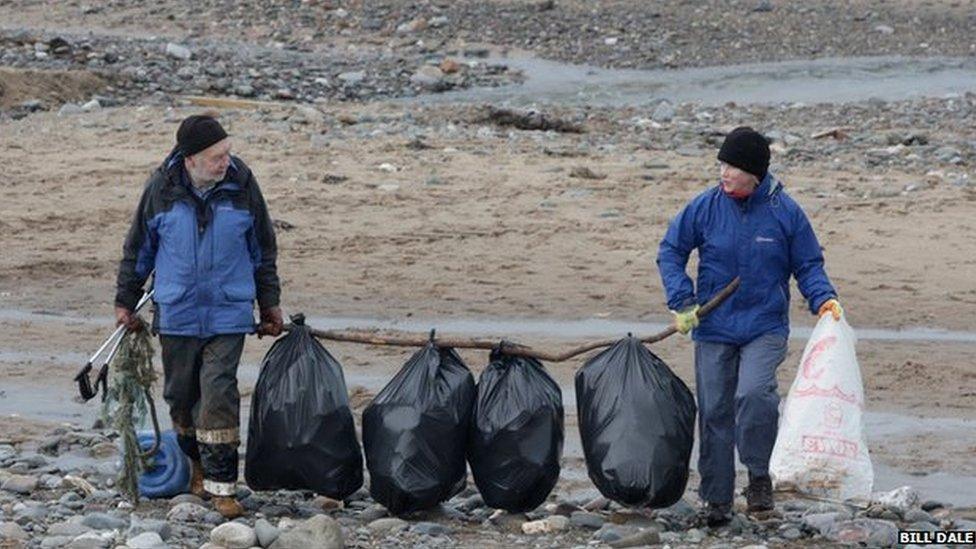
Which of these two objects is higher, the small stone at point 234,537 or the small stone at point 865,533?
the small stone at point 234,537

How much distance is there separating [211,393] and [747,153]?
222 cm

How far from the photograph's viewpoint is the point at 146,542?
23.4 ft

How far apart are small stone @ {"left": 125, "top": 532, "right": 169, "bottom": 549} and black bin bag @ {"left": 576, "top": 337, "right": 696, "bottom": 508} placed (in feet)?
5.48

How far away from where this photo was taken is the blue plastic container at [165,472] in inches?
314

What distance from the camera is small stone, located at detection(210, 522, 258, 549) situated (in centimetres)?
723

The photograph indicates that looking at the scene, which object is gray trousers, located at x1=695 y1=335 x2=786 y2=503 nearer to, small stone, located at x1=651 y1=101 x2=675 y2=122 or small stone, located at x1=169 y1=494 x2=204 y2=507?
small stone, located at x1=169 y1=494 x2=204 y2=507

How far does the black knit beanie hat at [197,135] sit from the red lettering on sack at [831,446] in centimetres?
253

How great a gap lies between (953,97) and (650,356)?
15.7m

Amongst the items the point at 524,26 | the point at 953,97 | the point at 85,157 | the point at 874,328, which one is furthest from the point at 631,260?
the point at 524,26

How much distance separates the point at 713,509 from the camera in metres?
7.73

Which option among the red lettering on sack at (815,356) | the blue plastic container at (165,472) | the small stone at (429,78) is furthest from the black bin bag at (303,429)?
the small stone at (429,78)

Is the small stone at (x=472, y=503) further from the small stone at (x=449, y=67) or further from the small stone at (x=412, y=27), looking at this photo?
the small stone at (x=412, y=27)

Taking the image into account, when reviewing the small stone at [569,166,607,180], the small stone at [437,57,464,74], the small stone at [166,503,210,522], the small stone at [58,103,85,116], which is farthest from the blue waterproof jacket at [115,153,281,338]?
the small stone at [437,57,464,74]

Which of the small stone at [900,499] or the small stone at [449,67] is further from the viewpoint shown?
the small stone at [449,67]
